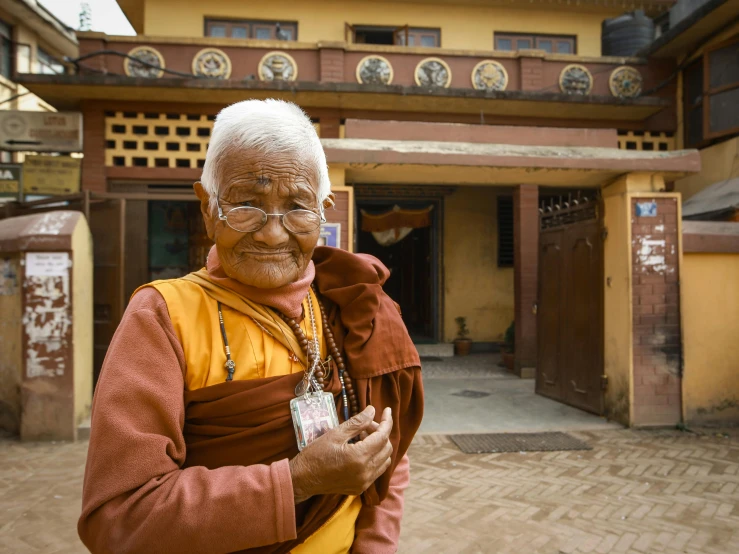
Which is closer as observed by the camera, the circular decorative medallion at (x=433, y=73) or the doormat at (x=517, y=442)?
the doormat at (x=517, y=442)

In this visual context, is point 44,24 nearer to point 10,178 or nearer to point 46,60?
point 46,60

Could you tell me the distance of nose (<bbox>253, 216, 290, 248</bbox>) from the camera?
50.3 inches

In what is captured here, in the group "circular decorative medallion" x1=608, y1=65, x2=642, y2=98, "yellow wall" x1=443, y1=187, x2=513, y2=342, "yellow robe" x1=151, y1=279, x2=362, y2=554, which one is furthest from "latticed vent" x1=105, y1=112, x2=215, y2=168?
"yellow robe" x1=151, y1=279, x2=362, y2=554

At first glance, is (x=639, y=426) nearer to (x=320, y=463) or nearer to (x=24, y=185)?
(x=320, y=463)

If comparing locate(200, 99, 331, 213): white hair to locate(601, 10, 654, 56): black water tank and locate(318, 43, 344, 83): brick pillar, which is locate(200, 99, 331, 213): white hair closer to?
locate(318, 43, 344, 83): brick pillar

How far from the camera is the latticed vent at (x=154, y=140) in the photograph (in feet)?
26.1

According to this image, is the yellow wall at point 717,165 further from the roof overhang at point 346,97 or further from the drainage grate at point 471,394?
the drainage grate at point 471,394

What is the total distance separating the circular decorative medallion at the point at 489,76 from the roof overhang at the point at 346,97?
47 centimetres

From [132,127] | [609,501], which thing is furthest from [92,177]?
[609,501]

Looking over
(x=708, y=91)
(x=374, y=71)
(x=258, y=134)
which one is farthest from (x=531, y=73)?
(x=258, y=134)

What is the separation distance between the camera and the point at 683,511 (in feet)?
11.9

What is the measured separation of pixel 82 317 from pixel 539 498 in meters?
4.50

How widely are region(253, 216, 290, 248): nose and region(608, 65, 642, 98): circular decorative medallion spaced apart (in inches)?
366

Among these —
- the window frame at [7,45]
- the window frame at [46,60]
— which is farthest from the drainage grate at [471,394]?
the window frame at [46,60]
